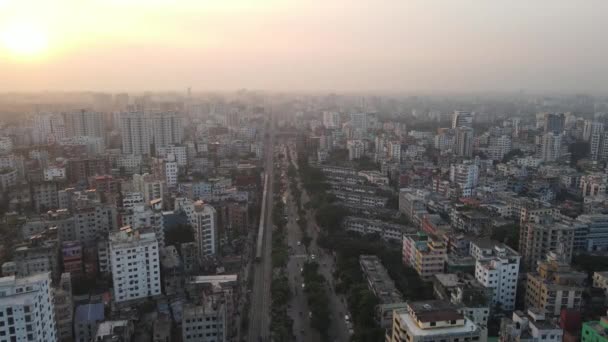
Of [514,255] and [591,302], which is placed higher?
[514,255]

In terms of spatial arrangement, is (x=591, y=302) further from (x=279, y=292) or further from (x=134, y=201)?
(x=134, y=201)

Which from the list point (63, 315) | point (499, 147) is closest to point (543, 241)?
point (63, 315)

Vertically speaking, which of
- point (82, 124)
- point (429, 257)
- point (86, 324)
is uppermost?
point (82, 124)

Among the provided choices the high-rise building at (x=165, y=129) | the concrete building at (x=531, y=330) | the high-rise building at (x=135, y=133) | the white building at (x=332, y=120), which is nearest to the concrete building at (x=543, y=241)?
the concrete building at (x=531, y=330)

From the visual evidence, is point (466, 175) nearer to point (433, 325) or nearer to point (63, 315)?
point (433, 325)

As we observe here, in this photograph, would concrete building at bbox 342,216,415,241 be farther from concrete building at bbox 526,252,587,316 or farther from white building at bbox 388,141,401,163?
white building at bbox 388,141,401,163

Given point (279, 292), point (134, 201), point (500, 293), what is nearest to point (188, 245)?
point (279, 292)

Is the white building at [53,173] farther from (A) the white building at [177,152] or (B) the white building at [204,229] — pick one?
(B) the white building at [204,229]
